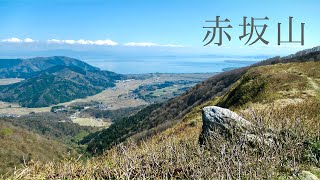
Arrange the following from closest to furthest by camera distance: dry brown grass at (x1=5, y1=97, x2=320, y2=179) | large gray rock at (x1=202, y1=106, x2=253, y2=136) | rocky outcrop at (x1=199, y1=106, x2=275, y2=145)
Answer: dry brown grass at (x1=5, y1=97, x2=320, y2=179) < rocky outcrop at (x1=199, y1=106, x2=275, y2=145) < large gray rock at (x1=202, y1=106, x2=253, y2=136)

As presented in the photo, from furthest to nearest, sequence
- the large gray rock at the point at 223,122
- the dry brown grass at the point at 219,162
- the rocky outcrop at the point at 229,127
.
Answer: the large gray rock at the point at 223,122
the rocky outcrop at the point at 229,127
the dry brown grass at the point at 219,162

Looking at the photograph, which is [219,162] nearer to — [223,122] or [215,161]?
[215,161]

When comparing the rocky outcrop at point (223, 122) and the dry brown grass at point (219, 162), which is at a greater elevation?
the rocky outcrop at point (223, 122)

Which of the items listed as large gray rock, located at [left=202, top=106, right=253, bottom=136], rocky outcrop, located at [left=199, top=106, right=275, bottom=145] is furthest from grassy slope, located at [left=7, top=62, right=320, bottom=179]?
large gray rock, located at [left=202, top=106, right=253, bottom=136]

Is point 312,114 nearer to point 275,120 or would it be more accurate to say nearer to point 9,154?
point 275,120

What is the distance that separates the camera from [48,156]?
584 feet

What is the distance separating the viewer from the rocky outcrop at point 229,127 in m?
13.6

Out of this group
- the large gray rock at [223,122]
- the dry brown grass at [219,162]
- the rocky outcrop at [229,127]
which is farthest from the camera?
the large gray rock at [223,122]

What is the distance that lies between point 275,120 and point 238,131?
197 cm

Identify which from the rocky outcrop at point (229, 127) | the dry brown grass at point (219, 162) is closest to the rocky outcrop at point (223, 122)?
the rocky outcrop at point (229, 127)

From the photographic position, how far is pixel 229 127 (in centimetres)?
1504

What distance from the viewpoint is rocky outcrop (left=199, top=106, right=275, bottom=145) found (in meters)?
13.6

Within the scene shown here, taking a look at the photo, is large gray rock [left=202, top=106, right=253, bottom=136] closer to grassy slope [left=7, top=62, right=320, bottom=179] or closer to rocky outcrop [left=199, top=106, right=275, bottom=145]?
rocky outcrop [left=199, top=106, right=275, bottom=145]

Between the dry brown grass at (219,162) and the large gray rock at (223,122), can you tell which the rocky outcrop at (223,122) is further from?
the dry brown grass at (219,162)
